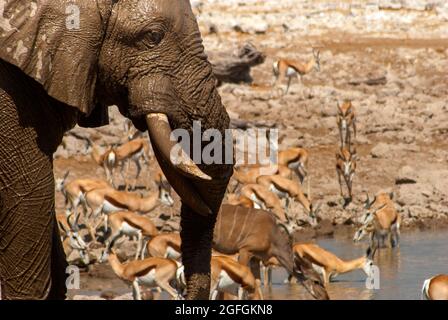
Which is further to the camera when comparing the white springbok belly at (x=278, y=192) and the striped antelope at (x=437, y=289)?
the white springbok belly at (x=278, y=192)

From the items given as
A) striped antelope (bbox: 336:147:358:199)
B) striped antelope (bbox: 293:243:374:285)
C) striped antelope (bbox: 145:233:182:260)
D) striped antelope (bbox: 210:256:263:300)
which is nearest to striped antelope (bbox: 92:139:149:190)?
striped antelope (bbox: 336:147:358:199)

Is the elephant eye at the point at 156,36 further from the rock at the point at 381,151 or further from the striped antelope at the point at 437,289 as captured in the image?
the rock at the point at 381,151

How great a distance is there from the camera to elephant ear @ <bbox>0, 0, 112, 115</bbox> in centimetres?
471

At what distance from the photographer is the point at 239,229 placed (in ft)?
41.1

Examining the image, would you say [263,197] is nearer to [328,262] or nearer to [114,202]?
[114,202]

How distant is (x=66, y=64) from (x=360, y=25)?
23912mm

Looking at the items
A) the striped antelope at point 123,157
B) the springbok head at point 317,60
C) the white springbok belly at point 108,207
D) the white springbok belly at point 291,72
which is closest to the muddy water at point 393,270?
the white springbok belly at point 108,207

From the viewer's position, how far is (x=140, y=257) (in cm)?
1323

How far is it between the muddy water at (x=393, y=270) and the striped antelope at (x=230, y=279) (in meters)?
0.67

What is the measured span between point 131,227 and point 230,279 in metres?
2.56

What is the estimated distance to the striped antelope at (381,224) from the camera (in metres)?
13.6

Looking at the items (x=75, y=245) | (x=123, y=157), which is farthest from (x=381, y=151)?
(x=75, y=245)

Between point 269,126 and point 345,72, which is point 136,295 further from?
point 345,72
